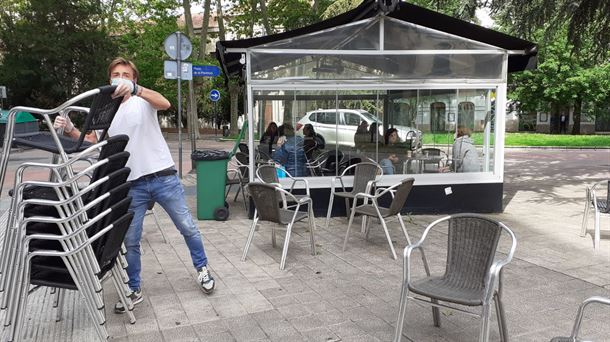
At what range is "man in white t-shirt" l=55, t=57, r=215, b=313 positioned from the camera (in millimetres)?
3494

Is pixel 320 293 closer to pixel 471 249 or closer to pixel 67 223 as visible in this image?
pixel 471 249

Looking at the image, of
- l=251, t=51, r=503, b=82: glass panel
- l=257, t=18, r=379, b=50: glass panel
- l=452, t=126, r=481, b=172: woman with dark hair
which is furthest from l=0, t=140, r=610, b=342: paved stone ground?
l=257, t=18, r=379, b=50: glass panel

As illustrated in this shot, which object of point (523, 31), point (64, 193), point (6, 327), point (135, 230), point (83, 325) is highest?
point (523, 31)

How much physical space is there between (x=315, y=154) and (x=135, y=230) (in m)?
4.36

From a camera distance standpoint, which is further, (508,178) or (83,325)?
(508,178)

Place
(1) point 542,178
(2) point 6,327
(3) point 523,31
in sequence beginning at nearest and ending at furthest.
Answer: (2) point 6,327, (3) point 523,31, (1) point 542,178

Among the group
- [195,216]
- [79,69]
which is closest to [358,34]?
[195,216]

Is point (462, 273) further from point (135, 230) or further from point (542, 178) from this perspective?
point (542, 178)

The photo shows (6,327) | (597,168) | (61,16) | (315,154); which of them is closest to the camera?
(6,327)

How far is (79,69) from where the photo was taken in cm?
3303

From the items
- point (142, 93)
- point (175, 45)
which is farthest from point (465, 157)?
point (175, 45)

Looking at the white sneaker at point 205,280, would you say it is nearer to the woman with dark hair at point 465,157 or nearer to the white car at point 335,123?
the white car at point 335,123

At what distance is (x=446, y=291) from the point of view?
291cm

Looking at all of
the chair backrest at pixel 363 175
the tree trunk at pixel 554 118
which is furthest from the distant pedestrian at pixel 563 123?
the chair backrest at pixel 363 175
